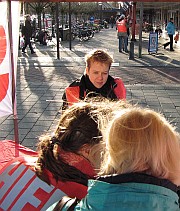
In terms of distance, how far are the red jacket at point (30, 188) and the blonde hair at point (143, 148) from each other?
421 mm

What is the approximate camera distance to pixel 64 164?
1606mm

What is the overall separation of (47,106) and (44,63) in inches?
226

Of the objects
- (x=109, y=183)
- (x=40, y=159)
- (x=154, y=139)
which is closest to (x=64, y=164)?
(x=40, y=159)

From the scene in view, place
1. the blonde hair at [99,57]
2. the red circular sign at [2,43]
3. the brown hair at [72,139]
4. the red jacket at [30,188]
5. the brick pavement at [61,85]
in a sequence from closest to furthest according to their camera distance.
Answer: the brown hair at [72,139] < the red jacket at [30,188] < the red circular sign at [2,43] < the blonde hair at [99,57] < the brick pavement at [61,85]

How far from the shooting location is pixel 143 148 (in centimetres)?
116

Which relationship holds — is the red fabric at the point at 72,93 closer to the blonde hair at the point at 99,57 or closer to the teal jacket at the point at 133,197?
the blonde hair at the point at 99,57

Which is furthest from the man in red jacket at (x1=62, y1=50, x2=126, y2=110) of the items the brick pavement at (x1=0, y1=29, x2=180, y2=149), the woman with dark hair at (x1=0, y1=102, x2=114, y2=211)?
the woman with dark hair at (x1=0, y1=102, x2=114, y2=211)

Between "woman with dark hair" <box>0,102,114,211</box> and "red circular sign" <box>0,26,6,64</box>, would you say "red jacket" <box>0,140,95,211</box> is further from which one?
"red circular sign" <box>0,26,6,64</box>

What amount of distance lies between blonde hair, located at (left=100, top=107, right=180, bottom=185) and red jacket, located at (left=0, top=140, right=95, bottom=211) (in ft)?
1.38

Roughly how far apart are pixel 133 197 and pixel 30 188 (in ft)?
2.49

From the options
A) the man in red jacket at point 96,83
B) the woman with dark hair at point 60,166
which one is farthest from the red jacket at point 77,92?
the woman with dark hair at point 60,166

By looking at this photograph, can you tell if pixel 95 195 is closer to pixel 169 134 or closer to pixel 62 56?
pixel 169 134

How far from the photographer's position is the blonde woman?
1.15 metres

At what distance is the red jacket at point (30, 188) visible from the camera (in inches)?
65.3
